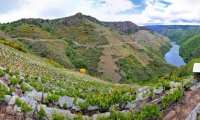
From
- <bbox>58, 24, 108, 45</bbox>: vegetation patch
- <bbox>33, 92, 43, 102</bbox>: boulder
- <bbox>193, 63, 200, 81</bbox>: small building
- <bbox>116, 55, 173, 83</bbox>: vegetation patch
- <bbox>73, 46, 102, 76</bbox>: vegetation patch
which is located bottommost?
<bbox>116, 55, 173, 83</bbox>: vegetation patch

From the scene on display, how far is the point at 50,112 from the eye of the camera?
977cm

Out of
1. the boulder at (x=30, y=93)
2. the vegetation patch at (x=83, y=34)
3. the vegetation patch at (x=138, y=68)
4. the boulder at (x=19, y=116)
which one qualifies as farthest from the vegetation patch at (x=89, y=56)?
the boulder at (x=19, y=116)

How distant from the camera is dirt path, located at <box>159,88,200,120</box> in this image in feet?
30.5

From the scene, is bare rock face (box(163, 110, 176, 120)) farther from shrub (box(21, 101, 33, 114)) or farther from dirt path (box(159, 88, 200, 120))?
shrub (box(21, 101, 33, 114))

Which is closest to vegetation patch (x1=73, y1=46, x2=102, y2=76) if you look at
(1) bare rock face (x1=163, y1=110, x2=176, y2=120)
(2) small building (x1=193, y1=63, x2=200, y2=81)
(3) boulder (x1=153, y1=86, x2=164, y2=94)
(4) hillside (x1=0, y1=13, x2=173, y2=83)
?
(4) hillside (x1=0, y1=13, x2=173, y2=83)

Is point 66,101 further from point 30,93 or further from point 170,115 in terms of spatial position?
point 170,115

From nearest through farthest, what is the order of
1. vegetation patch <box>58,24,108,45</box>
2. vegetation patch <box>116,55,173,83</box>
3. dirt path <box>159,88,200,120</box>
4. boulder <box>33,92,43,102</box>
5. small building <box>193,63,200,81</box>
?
dirt path <box>159,88,200,120</box>
small building <box>193,63,200,81</box>
boulder <box>33,92,43,102</box>
vegetation patch <box>116,55,173,83</box>
vegetation patch <box>58,24,108,45</box>

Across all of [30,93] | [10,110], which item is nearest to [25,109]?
[10,110]

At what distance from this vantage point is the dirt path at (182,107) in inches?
366

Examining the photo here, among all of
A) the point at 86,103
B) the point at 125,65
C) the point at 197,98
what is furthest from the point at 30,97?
the point at 125,65

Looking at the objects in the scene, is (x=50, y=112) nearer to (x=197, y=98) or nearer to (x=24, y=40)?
(x=197, y=98)

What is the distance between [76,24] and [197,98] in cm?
13040

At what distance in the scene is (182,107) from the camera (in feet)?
31.9

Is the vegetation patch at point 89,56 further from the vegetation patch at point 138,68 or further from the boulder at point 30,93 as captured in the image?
the boulder at point 30,93
